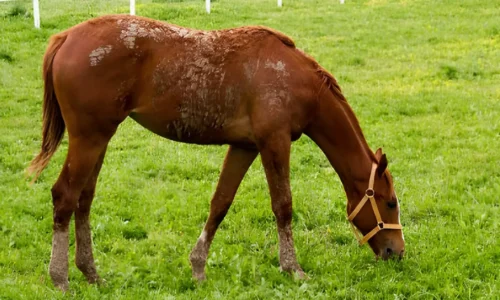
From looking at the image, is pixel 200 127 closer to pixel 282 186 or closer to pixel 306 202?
pixel 282 186

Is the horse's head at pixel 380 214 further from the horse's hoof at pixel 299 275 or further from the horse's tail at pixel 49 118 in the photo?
the horse's tail at pixel 49 118

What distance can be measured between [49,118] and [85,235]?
1.03 metres

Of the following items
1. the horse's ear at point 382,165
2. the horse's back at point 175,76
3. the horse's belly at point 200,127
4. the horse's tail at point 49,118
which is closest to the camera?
the horse's back at point 175,76

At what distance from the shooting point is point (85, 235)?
527 centimetres

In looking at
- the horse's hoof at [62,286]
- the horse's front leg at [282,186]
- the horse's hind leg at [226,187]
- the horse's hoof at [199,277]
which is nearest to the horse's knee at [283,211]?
the horse's front leg at [282,186]

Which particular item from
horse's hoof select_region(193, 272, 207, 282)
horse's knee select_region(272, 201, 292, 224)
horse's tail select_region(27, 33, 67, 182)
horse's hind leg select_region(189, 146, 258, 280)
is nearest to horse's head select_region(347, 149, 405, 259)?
horse's knee select_region(272, 201, 292, 224)

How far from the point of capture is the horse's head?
5449mm

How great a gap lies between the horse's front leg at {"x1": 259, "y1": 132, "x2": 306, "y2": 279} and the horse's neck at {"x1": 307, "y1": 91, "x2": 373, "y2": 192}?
1.35ft

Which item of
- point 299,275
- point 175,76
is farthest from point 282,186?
point 175,76

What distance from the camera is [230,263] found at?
5.68 m

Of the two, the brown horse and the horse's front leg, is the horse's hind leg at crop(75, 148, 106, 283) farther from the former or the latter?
the horse's front leg

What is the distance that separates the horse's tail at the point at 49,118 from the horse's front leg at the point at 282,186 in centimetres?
168

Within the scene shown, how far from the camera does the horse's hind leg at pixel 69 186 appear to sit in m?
4.79

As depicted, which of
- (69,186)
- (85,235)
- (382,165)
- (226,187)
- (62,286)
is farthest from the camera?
(226,187)
